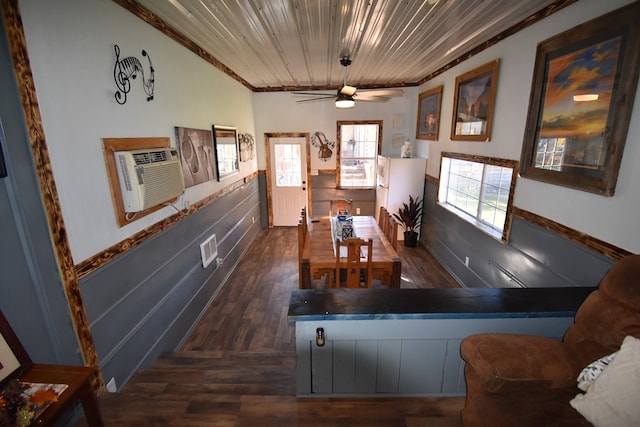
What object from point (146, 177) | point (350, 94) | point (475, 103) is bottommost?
point (146, 177)

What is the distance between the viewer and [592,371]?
4.28 ft

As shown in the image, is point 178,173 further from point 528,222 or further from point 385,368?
point 528,222

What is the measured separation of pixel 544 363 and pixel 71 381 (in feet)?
6.96

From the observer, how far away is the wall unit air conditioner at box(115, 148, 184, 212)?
187cm

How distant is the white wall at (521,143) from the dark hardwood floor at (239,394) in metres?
1.43

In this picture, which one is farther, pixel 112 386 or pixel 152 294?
pixel 152 294

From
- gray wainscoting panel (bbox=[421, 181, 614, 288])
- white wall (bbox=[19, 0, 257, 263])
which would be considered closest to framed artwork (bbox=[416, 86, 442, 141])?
gray wainscoting panel (bbox=[421, 181, 614, 288])

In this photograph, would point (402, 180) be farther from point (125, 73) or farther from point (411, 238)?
point (125, 73)

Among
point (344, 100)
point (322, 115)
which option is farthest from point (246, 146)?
point (344, 100)

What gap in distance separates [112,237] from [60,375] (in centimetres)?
82

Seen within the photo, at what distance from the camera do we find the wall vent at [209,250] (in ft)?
10.3

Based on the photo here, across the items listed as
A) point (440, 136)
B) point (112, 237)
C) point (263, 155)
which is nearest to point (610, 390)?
point (112, 237)

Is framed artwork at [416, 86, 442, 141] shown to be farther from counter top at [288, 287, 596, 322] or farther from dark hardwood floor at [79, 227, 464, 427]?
dark hardwood floor at [79, 227, 464, 427]

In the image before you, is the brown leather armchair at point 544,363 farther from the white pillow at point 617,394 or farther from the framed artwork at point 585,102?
the framed artwork at point 585,102
